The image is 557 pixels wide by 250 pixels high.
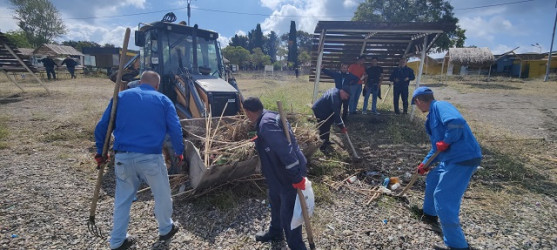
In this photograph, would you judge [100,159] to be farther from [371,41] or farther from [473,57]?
[473,57]

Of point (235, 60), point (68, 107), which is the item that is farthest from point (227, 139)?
point (235, 60)

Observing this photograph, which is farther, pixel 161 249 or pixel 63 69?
pixel 63 69

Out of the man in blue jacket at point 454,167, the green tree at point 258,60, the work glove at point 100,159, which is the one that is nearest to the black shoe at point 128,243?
the work glove at point 100,159

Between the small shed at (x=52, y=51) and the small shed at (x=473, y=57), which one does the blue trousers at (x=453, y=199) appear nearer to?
the small shed at (x=473, y=57)

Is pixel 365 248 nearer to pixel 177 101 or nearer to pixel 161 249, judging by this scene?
pixel 161 249

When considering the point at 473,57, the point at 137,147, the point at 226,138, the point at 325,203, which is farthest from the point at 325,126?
the point at 473,57

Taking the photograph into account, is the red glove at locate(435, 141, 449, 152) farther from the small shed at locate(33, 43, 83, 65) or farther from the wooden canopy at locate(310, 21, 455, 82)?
the small shed at locate(33, 43, 83, 65)

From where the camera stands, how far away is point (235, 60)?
48.5 meters

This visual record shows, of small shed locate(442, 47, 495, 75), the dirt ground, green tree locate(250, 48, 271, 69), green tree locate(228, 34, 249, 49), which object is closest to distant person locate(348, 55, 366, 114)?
the dirt ground

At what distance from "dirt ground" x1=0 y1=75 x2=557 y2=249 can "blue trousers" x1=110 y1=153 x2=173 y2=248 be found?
357mm

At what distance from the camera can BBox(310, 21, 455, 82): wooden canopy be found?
7.37m

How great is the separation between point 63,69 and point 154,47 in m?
32.5

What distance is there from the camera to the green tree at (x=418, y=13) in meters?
26.7

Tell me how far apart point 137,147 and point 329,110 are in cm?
405
